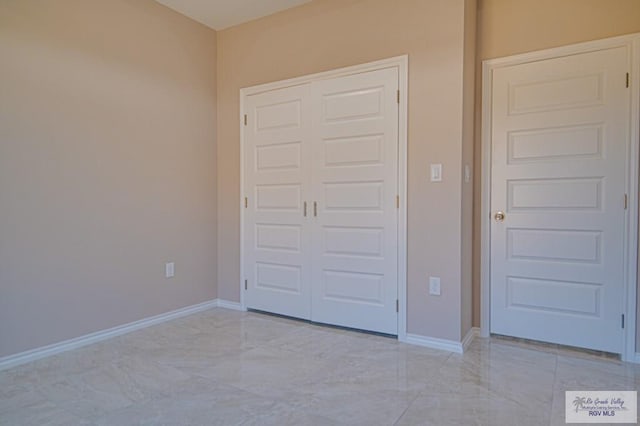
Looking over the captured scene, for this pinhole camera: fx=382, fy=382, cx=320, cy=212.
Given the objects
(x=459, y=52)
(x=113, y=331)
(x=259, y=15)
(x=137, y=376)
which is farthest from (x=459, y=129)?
(x=113, y=331)

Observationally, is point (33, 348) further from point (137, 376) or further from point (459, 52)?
point (459, 52)

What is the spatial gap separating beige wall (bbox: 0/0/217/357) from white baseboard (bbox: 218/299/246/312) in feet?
0.84

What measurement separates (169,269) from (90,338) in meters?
0.81

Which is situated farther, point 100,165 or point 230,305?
point 230,305

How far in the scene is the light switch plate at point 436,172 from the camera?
271cm

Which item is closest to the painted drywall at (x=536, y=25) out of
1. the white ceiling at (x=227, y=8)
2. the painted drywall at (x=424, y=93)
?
the painted drywall at (x=424, y=93)

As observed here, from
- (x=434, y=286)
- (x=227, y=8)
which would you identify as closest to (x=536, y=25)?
(x=434, y=286)

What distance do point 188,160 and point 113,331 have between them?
5.15ft

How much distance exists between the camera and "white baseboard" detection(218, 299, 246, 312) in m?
3.74

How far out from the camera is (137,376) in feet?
7.52

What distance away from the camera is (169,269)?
342 centimetres

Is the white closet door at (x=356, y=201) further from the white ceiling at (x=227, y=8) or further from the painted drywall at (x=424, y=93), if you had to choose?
the white ceiling at (x=227, y=8)

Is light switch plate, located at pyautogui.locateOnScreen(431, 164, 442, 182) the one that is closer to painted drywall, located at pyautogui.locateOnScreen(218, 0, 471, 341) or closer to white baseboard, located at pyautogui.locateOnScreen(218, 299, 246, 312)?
painted drywall, located at pyautogui.locateOnScreen(218, 0, 471, 341)

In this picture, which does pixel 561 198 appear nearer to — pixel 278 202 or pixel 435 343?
pixel 435 343
